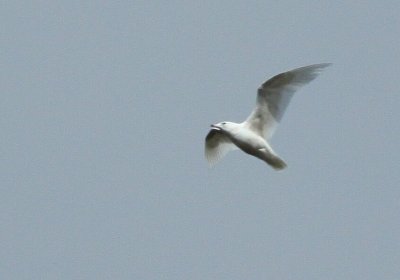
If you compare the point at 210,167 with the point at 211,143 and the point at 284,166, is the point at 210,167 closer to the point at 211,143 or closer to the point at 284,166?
the point at 211,143

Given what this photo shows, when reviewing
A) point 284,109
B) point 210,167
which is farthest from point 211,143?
point 284,109

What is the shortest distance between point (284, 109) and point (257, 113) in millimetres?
772

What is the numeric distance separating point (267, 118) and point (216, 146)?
107 inches

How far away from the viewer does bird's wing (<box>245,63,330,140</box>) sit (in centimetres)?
3597

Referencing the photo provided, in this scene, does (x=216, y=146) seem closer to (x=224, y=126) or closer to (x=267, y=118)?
(x=224, y=126)

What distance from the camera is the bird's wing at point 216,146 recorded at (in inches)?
1531

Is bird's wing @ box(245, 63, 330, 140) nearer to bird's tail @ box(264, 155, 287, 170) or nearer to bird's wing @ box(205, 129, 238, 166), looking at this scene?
bird's tail @ box(264, 155, 287, 170)

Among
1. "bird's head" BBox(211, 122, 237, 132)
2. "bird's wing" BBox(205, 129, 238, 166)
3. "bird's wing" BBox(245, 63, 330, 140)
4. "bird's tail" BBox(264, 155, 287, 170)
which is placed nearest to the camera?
"bird's wing" BBox(245, 63, 330, 140)

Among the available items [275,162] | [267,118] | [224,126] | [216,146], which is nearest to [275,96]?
[267,118]

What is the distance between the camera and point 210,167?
3919cm

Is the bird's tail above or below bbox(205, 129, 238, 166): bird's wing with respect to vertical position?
below

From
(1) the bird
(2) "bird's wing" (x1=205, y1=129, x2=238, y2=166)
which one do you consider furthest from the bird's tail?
(2) "bird's wing" (x1=205, y1=129, x2=238, y2=166)

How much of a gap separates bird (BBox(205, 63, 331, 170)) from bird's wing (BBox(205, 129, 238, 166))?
1.41 m

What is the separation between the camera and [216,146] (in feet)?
128
